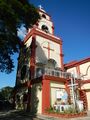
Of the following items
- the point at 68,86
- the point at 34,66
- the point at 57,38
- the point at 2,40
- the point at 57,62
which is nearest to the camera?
the point at 2,40

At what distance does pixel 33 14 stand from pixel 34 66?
7309mm

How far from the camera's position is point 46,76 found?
57.6 ft

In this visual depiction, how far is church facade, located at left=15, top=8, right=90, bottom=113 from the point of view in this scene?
17297 mm

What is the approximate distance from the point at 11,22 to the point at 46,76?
6.89 meters

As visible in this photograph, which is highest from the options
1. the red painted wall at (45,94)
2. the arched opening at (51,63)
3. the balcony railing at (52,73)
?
the arched opening at (51,63)

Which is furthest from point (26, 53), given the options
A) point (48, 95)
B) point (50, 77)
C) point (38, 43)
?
point (48, 95)

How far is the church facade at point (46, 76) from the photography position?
17297 mm

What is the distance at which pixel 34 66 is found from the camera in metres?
21.1

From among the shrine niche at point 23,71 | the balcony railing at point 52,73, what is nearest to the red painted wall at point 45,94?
the balcony railing at point 52,73

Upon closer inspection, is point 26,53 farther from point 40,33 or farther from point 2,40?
point 2,40

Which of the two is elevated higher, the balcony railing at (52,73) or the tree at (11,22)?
the tree at (11,22)

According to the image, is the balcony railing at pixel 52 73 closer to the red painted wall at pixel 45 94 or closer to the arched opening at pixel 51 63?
the red painted wall at pixel 45 94

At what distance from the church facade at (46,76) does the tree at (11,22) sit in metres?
3.10

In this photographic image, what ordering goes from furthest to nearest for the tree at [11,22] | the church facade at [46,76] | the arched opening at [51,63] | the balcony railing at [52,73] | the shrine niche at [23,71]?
the arched opening at [51,63] < the shrine niche at [23,71] < the balcony railing at [52,73] < the church facade at [46,76] < the tree at [11,22]
